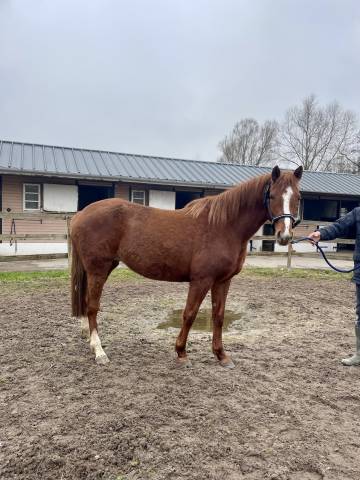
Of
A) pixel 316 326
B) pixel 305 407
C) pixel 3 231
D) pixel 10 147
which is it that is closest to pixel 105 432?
pixel 305 407

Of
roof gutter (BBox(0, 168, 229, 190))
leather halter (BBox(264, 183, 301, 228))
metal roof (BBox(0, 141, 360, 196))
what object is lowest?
leather halter (BBox(264, 183, 301, 228))

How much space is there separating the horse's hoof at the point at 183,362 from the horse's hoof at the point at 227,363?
317 millimetres

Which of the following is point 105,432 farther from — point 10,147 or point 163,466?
point 10,147

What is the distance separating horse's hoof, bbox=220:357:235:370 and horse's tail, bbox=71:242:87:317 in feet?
5.44

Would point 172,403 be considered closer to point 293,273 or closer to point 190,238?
point 190,238

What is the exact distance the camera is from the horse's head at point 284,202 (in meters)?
2.99

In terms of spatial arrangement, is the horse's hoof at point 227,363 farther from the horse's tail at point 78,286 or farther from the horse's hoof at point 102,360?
the horse's tail at point 78,286

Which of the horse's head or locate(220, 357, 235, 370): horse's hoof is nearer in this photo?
the horse's head

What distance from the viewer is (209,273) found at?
3277mm

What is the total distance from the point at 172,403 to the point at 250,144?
4260cm

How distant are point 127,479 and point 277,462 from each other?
33.5 inches

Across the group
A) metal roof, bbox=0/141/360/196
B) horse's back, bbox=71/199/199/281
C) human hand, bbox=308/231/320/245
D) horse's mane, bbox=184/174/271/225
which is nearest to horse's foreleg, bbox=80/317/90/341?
horse's back, bbox=71/199/199/281

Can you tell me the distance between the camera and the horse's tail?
389 cm

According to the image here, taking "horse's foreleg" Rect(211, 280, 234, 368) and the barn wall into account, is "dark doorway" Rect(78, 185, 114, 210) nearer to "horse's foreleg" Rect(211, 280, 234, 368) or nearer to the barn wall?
the barn wall
